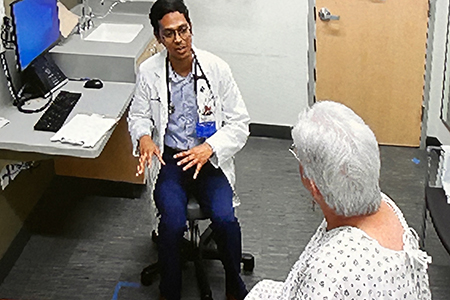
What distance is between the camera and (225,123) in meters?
2.84

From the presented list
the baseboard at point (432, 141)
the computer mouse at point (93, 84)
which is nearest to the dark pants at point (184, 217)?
the computer mouse at point (93, 84)

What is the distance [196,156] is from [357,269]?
120 centimetres

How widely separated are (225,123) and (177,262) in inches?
24.9

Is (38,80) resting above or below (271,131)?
above

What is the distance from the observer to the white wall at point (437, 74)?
3959 millimetres

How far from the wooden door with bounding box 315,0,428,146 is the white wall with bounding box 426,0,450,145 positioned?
0.07 m

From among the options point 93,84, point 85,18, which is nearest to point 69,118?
point 93,84

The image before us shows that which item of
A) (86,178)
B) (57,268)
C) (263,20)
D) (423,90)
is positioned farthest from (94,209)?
(423,90)

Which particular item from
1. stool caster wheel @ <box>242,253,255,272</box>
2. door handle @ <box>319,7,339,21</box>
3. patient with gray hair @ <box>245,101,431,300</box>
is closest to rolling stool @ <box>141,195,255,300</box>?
stool caster wheel @ <box>242,253,255,272</box>

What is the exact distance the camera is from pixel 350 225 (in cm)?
168

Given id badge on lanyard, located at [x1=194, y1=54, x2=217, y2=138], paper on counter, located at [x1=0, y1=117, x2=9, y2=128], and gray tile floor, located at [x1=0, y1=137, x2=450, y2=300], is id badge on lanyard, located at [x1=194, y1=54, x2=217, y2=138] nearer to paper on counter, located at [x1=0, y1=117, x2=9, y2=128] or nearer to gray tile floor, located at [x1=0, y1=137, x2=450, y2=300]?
gray tile floor, located at [x1=0, y1=137, x2=450, y2=300]

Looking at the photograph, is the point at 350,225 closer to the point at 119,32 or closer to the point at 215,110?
the point at 215,110

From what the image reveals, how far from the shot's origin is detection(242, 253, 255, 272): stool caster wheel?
310 cm

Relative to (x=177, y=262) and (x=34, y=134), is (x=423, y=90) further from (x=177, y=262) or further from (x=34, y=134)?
(x=34, y=134)
